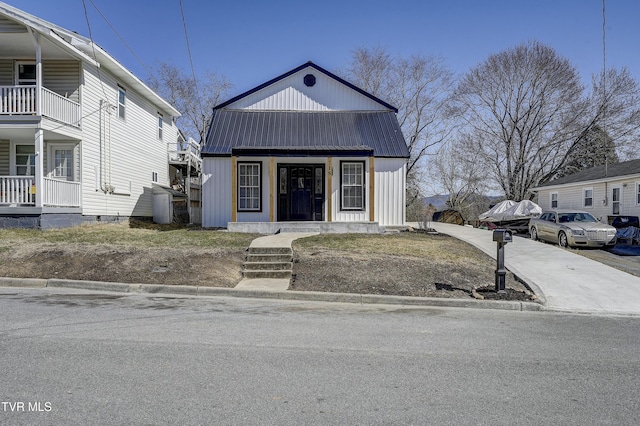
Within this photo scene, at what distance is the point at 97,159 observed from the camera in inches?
720

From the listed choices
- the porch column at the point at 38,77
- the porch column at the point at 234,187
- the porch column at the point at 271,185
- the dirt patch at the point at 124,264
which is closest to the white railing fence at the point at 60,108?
the porch column at the point at 38,77

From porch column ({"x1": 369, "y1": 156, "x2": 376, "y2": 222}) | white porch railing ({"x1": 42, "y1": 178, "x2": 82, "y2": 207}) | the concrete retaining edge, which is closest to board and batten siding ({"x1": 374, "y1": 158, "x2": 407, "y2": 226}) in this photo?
porch column ({"x1": 369, "y1": 156, "x2": 376, "y2": 222})

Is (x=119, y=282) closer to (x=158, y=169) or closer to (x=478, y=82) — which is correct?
(x=158, y=169)

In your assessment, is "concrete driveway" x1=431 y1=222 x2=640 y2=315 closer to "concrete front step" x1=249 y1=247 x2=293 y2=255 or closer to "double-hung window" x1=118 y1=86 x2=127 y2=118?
"concrete front step" x1=249 y1=247 x2=293 y2=255

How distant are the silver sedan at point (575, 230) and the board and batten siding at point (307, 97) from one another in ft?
29.3

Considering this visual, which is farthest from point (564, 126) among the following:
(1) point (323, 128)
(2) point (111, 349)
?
(2) point (111, 349)

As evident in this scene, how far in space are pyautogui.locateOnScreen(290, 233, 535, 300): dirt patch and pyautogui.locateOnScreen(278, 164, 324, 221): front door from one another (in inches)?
224

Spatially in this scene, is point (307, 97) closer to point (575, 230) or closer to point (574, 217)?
point (575, 230)

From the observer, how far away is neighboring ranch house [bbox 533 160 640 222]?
22.5 m

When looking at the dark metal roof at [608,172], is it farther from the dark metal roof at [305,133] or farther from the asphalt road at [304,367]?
the asphalt road at [304,367]

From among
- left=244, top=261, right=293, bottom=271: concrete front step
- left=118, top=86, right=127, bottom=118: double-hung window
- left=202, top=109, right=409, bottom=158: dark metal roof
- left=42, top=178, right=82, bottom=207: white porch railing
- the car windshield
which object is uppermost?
left=118, top=86, right=127, bottom=118: double-hung window

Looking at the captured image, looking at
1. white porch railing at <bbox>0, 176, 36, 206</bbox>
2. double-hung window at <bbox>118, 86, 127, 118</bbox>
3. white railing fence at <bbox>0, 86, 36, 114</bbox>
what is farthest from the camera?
double-hung window at <bbox>118, 86, 127, 118</bbox>

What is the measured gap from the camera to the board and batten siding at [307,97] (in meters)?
20.2

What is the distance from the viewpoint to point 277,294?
8836 millimetres
